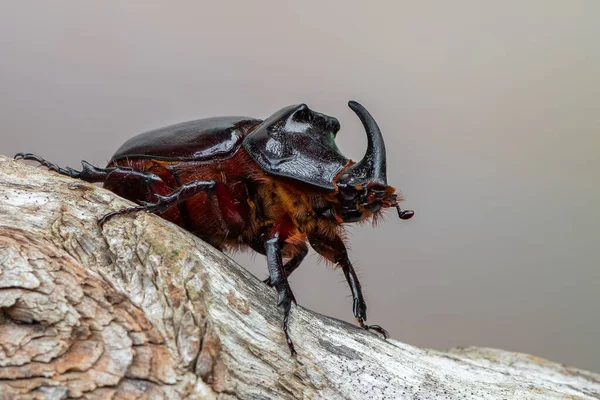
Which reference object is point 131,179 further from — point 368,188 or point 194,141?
point 368,188

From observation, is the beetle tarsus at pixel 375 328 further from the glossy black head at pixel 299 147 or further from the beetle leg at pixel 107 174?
the beetle leg at pixel 107 174

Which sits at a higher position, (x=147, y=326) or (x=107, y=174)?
(x=107, y=174)

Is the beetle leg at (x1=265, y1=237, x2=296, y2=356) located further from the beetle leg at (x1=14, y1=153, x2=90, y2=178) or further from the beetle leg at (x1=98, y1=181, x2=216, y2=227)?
the beetle leg at (x1=14, y1=153, x2=90, y2=178)

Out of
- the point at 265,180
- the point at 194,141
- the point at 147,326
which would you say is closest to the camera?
the point at 147,326

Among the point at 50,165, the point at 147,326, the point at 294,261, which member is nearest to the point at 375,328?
the point at 294,261

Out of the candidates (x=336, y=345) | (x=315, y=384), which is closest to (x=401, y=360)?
(x=336, y=345)

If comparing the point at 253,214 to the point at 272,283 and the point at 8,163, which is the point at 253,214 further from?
the point at 8,163
